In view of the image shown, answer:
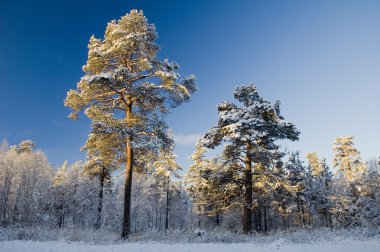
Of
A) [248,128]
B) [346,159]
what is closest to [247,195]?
[248,128]

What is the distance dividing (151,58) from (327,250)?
12340 millimetres

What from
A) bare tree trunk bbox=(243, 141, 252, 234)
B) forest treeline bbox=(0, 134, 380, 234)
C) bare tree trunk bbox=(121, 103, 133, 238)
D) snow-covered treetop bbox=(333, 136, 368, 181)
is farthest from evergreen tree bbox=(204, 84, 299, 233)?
snow-covered treetop bbox=(333, 136, 368, 181)

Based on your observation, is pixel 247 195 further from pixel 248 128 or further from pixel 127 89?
pixel 127 89

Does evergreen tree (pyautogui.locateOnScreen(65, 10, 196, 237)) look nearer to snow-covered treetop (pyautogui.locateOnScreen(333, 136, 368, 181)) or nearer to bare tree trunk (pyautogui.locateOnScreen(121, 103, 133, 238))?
bare tree trunk (pyautogui.locateOnScreen(121, 103, 133, 238))

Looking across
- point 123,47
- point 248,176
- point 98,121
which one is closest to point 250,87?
point 248,176

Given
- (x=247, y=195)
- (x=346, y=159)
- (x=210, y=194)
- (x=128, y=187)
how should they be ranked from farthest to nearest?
(x=346, y=159), (x=210, y=194), (x=247, y=195), (x=128, y=187)

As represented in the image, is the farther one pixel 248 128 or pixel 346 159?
pixel 346 159

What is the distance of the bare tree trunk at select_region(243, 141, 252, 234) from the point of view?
15489 millimetres

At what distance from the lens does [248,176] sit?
16.6 meters

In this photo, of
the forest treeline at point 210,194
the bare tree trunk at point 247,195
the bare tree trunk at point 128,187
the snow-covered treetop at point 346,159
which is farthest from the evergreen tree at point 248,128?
the snow-covered treetop at point 346,159

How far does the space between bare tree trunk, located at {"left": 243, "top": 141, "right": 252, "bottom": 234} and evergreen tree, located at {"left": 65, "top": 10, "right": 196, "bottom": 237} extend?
5417 mm

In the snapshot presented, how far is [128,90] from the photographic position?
1380 centimetres

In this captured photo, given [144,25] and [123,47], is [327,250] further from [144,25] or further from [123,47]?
[144,25]

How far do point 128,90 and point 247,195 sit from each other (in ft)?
30.0
